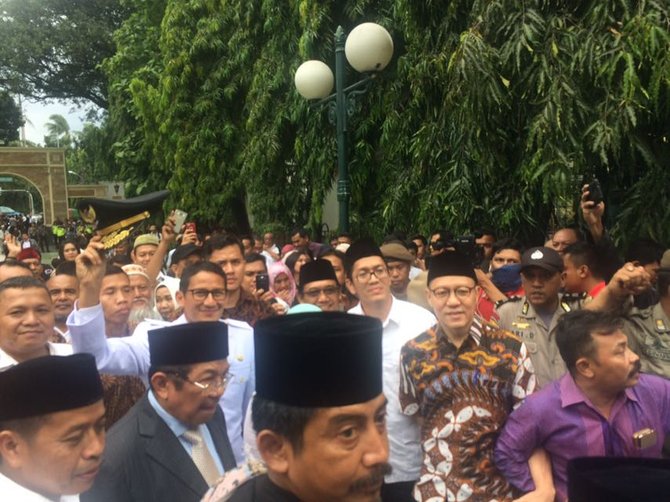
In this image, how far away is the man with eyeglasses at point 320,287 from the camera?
4.81 meters

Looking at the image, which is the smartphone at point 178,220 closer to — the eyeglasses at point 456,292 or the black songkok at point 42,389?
the eyeglasses at point 456,292

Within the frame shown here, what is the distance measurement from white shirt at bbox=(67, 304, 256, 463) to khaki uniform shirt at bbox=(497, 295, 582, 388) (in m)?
1.60

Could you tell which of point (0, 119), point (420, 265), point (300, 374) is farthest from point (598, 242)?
point (0, 119)

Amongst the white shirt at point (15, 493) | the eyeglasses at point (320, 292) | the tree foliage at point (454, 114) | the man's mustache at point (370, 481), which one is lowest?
the white shirt at point (15, 493)

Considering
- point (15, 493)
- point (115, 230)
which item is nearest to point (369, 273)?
point (115, 230)

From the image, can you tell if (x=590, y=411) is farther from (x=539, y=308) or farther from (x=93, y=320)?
(x=93, y=320)

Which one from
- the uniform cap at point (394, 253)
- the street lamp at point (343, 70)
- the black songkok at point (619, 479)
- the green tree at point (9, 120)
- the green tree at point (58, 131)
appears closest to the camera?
the black songkok at point (619, 479)

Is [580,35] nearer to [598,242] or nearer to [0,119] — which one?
[598,242]

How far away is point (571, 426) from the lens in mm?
3176

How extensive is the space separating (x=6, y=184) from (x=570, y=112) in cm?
7524

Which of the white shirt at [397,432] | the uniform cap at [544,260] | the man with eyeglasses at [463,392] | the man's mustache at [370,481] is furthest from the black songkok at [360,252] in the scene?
the man's mustache at [370,481]

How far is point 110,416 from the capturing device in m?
3.81

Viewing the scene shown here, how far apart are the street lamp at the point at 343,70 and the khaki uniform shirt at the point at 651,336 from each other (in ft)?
14.9

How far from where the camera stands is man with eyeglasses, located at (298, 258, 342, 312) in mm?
4807
